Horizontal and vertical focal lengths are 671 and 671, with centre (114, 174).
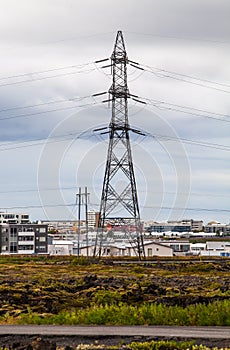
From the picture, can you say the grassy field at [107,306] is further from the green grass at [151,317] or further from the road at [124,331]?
the road at [124,331]

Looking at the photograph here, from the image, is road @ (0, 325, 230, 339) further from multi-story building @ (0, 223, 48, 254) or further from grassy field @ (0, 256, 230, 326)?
multi-story building @ (0, 223, 48, 254)

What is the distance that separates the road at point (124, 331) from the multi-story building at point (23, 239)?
13532cm

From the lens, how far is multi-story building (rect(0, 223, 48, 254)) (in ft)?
527

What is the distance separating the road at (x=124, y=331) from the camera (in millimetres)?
23719

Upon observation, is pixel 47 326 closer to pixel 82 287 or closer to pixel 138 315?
pixel 138 315

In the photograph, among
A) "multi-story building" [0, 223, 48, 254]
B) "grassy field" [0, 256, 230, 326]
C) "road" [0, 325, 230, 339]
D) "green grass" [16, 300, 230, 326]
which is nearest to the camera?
"road" [0, 325, 230, 339]

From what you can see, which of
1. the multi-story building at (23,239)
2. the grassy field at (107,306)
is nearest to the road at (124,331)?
the grassy field at (107,306)

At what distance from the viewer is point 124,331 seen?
24.9m

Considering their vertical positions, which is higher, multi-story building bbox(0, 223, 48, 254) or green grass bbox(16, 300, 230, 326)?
multi-story building bbox(0, 223, 48, 254)

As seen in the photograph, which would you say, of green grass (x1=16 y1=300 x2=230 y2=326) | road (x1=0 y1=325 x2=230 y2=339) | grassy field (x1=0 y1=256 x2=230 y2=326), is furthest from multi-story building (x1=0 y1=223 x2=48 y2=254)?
road (x1=0 y1=325 x2=230 y2=339)

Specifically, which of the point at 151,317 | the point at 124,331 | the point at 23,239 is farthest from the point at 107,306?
the point at 23,239

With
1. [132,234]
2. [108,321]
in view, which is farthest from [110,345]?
[132,234]

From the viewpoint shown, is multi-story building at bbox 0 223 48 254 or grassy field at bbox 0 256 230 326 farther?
multi-story building at bbox 0 223 48 254

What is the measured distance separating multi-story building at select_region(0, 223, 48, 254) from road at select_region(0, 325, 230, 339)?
135m
